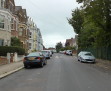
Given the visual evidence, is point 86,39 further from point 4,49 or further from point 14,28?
point 4,49

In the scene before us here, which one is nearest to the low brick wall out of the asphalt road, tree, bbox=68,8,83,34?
the asphalt road

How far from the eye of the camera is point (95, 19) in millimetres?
32125

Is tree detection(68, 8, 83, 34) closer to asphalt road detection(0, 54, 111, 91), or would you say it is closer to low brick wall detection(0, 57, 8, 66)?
low brick wall detection(0, 57, 8, 66)

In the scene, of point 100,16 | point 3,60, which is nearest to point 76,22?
point 100,16

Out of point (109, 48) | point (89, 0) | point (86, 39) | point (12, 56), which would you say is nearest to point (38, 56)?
point (12, 56)

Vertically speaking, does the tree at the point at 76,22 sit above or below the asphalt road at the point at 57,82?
above

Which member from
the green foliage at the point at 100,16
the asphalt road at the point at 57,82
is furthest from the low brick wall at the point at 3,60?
the green foliage at the point at 100,16

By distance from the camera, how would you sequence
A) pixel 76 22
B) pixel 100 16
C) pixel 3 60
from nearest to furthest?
pixel 3 60 < pixel 100 16 < pixel 76 22

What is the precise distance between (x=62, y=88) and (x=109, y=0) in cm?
2107

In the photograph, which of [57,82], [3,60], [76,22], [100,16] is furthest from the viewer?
[76,22]

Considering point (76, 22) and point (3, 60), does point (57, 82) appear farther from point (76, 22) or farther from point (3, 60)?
point (76, 22)

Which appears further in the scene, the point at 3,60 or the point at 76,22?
the point at 76,22

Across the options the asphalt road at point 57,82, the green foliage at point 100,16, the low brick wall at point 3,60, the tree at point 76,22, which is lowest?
the asphalt road at point 57,82

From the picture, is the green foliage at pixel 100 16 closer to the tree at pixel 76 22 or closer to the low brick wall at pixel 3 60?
the low brick wall at pixel 3 60
